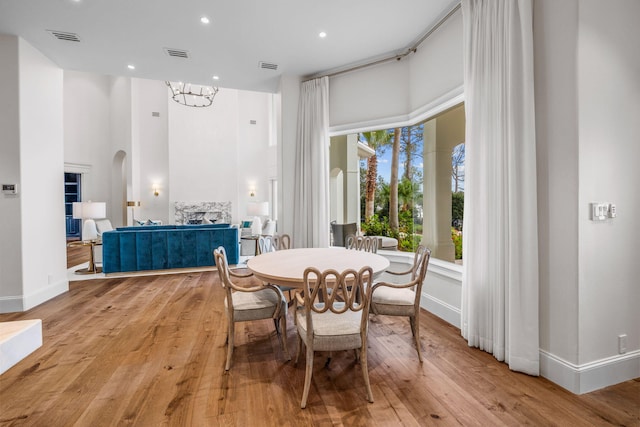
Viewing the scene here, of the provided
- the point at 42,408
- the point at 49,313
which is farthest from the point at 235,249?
the point at 42,408

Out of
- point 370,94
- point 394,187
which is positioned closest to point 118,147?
point 370,94

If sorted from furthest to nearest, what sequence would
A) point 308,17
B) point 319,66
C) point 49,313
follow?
point 319,66 → point 49,313 → point 308,17

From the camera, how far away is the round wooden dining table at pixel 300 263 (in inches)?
89.7

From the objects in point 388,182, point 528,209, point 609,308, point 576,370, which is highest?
point 388,182

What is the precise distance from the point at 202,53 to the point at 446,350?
4261mm

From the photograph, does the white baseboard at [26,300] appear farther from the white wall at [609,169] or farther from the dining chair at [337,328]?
the white wall at [609,169]

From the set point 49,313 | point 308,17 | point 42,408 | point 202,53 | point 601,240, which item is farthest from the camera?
point 202,53

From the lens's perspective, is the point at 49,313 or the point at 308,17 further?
the point at 49,313

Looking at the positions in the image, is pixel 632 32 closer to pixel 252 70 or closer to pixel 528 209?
pixel 528 209

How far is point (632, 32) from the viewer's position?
2115 millimetres

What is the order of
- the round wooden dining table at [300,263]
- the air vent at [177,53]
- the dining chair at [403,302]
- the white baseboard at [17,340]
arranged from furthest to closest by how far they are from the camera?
the air vent at [177,53], the dining chair at [403,302], the round wooden dining table at [300,263], the white baseboard at [17,340]

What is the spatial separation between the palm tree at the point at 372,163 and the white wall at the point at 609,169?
8.31 feet

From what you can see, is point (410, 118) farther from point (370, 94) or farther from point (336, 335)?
point (336, 335)

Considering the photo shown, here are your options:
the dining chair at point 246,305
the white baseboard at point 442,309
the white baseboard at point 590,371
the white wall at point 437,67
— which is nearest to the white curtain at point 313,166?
the white wall at point 437,67
